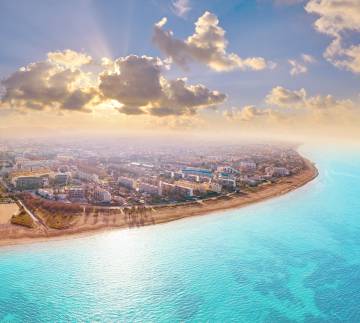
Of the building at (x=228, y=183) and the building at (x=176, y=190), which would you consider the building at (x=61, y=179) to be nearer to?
the building at (x=176, y=190)

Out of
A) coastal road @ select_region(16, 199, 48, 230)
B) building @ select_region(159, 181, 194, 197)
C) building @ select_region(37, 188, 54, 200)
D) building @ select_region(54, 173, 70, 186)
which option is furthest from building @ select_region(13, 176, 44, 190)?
building @ select_region(159, 181, 194, 197)

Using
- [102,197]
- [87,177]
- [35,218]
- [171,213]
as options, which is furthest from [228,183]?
[35,218]

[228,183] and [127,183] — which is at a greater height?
[127,183]

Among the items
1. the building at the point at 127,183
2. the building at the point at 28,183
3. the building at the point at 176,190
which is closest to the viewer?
the building at the point at 176,190

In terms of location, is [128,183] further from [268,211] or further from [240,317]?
[240,317]

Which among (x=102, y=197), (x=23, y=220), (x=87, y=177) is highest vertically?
(x=87, y=177)

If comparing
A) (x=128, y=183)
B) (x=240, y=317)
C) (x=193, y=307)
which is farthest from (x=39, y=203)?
(x=240, y=317)

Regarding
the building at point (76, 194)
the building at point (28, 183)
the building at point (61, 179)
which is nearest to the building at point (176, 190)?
the building at point (76, 194)

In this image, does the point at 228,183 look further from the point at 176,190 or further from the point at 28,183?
the point at 28,183
